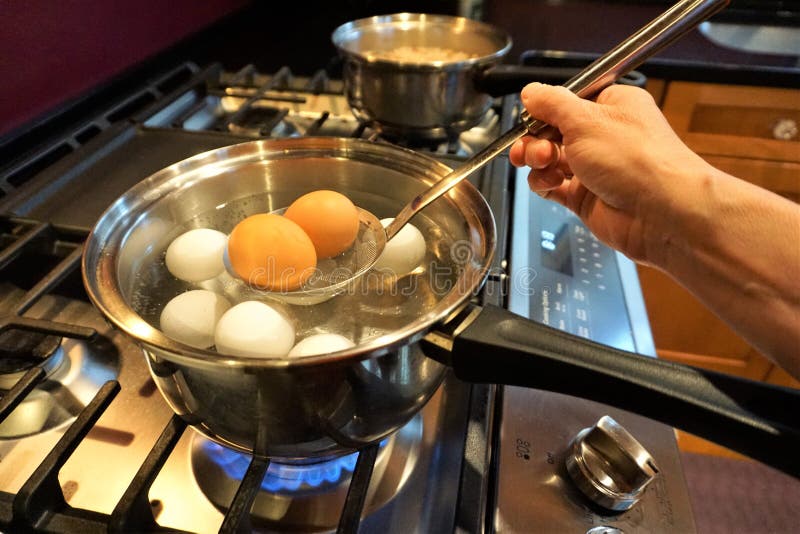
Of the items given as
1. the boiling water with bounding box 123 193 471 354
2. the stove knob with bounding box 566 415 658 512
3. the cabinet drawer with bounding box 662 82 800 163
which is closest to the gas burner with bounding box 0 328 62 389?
the boiling water with bounding box 123 193 471 354

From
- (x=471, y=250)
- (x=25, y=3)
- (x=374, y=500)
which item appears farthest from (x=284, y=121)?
(x=374, y=500)

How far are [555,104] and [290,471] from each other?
1.50 ft

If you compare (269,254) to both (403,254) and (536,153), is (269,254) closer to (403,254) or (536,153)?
(403,254)

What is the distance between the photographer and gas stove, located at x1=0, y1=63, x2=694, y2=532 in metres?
0.44

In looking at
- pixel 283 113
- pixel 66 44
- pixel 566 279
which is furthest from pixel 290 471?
pixel 66 44

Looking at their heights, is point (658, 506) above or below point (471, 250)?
below

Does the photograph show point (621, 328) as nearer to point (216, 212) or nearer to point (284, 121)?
point (216, 212)

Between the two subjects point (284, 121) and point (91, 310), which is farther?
point (284, 121)

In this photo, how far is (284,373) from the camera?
344 millimetres

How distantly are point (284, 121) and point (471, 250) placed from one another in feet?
2.06

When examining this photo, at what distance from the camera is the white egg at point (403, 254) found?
57 centimetres

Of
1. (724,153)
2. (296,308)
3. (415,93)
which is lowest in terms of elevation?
(724,153)

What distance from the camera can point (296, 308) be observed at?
20.5 inches

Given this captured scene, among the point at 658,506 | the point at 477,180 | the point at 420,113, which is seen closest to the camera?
the point at 658,506
